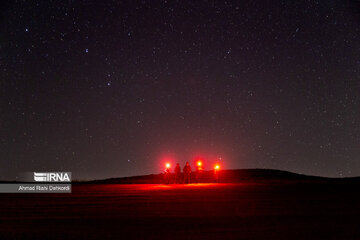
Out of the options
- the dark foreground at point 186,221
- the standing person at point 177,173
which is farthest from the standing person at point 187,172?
the dark foreground at point 186,221

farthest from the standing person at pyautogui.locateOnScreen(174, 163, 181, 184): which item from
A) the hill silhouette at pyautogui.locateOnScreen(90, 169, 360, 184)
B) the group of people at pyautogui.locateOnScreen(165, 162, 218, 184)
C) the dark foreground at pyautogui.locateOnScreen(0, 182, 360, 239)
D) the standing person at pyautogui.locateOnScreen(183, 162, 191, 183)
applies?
the dark foreground at pyautogui.locateOnScreen(0, 182, 360, 239)

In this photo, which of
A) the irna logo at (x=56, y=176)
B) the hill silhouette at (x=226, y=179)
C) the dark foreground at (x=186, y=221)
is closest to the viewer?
the dark foreground at (x=186, y=221)

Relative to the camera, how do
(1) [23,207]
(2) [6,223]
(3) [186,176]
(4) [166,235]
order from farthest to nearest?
1. (3) [186,176]
2. (1) [23,207]
3. (2) [6,223]
4. (4) [166,235]

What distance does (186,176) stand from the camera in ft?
87.0

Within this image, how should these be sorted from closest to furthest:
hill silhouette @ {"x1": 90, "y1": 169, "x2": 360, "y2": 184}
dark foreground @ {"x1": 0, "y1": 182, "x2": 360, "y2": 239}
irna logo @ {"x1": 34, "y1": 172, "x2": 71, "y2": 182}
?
1. dark foreground @ {"x1": 0, "y1": 182, "x2": 360, "y2": 239}
2. irna logo @ {"x1": 34, "y1": 172, "x2": 71, "y2": 182}
3. hill silhouette @ {"x1": 90, "y1": 169, "x2": 360, "y2": 184}

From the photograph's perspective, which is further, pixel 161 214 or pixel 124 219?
pixel 161 214

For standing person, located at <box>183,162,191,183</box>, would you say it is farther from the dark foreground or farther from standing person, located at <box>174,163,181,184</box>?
the dark foreground

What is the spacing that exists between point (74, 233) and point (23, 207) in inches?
188

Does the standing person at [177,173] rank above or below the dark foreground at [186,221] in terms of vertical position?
above

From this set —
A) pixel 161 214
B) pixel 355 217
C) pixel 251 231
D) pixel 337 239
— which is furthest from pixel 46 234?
pixel 355 217

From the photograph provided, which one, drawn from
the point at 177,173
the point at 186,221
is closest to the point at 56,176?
the point at 177,173

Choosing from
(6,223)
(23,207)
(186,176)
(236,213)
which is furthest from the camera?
(186,176)

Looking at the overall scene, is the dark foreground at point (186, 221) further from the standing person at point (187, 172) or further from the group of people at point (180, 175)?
the standing person at point (187, 172)

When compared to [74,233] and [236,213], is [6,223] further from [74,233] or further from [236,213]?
[236,213]
